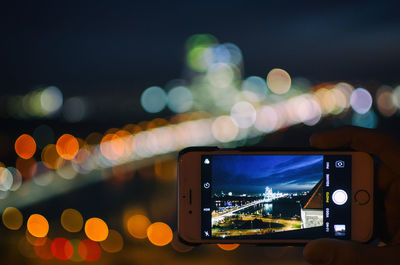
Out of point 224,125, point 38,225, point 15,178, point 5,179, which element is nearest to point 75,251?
point 38,225

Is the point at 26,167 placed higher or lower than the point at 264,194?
higher

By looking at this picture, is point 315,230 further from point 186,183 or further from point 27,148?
point 27,148

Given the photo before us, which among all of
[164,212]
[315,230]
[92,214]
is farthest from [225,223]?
[92,214]

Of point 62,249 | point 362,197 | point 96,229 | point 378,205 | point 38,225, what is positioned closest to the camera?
point 362,197

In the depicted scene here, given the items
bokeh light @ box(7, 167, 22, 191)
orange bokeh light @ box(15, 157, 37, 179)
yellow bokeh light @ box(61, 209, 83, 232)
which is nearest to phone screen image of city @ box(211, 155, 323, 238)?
yellow bokeh light @ box(61, 209, 83, 232)

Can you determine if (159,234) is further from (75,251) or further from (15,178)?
(15,178)

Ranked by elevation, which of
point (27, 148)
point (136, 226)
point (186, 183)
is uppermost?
point (27, 148)

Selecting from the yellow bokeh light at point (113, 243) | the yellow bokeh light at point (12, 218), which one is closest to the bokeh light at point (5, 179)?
the yellow bokeh light at point (12, 218)

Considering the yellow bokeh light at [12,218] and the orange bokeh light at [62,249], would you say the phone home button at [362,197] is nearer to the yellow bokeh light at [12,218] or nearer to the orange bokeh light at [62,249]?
the orange bokeh light at [62,249]
